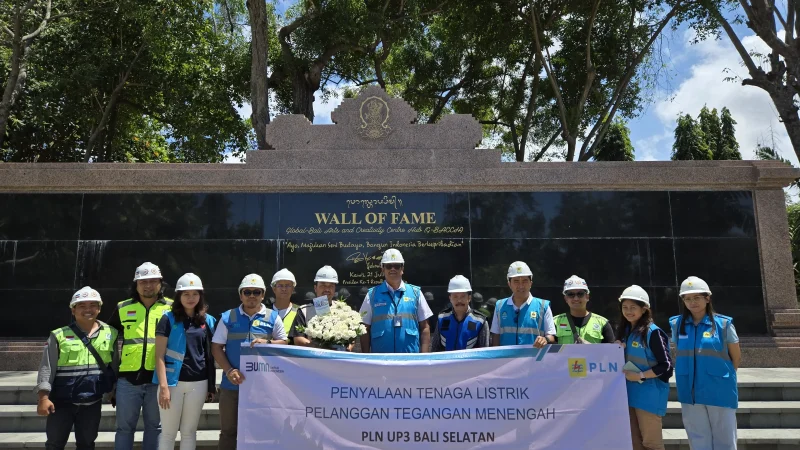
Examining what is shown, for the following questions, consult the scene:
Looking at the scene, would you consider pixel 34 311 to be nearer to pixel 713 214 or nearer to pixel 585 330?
pixel 585 330

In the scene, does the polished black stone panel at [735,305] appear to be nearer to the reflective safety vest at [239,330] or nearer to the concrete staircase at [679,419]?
the concrete staircase at [679,419]

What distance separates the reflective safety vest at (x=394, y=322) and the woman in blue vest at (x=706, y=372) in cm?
238

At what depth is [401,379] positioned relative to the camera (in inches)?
194

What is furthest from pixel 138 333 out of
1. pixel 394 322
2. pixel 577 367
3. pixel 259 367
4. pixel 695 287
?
pixel 695 287

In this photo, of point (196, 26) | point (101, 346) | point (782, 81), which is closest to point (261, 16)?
point (196, 26)

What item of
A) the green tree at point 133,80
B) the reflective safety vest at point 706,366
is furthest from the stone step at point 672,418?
the green tree at point 133,80

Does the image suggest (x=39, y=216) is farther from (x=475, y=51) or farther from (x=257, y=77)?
(x=475, y=51)

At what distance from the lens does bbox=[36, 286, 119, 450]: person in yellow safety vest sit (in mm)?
4891

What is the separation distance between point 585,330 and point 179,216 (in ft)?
23.7

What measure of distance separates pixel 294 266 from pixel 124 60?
43.0 ft

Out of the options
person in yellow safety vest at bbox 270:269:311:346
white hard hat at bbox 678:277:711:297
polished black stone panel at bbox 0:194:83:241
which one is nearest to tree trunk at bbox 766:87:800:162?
white hard hat at bbox 678:277:711:297

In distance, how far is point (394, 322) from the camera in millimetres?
5492

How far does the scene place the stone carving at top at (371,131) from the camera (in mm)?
10125

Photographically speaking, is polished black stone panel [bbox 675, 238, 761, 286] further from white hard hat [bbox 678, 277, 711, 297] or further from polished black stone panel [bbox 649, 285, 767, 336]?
white hard hat [bbox 678, 277, 711, 297]
